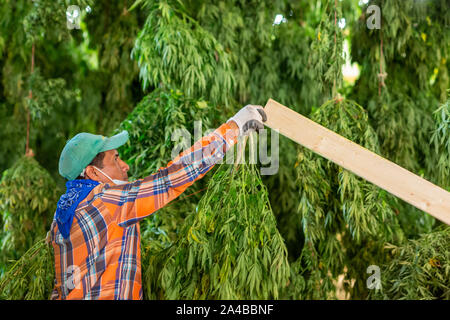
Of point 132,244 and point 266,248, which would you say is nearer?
point 132,244

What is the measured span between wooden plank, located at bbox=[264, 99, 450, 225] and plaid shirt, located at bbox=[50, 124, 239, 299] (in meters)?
0.24

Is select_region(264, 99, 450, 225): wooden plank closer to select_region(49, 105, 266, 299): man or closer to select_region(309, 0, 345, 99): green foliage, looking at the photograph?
select_region(49, 105, 266, 299): man

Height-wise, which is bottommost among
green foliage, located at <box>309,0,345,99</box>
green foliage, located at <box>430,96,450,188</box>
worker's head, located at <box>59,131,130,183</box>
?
worker's head, located at <box>59,131,130,183</box>

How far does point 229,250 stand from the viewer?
1.94 m

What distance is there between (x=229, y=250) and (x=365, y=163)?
1.78ft

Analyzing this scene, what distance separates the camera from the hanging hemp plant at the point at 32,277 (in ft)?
7.04

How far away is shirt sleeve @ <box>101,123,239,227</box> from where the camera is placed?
5.24ft

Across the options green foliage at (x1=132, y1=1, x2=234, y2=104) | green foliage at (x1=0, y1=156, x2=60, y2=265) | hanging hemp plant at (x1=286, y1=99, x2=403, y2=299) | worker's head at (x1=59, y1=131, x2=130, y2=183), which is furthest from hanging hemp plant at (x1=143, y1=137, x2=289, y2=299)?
green foliage at (x1=0, y1=156, x2=60, y2=265)

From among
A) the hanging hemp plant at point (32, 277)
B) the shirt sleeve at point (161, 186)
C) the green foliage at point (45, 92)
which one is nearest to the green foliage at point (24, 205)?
the green foliage at point (45, 92)

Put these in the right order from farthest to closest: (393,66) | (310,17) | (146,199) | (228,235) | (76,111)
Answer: (76,111) → (310,17) → (393,66) → (228,235) → (146,199)
